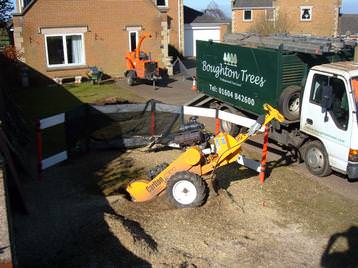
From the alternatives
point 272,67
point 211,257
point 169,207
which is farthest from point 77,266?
point 272,67

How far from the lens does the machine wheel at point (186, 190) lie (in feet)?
27.5

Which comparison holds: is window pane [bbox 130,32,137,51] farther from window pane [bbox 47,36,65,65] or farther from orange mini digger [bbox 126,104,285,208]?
orange mini digger [bbox 126,104,285,208]

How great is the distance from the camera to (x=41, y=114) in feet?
57.9

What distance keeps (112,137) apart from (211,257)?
595cm

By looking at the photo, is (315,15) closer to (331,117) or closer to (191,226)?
(331,117)

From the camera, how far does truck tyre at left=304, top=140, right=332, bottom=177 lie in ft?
33.6

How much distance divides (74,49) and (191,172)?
743 inches

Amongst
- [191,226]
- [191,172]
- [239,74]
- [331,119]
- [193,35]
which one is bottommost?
[191,226]

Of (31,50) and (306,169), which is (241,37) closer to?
(306,169)

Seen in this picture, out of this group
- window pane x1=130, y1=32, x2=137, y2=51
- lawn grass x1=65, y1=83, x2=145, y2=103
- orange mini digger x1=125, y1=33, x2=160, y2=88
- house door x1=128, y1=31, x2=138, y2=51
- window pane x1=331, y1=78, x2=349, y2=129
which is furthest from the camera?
window pane x1=130, y1=32, x2=137, y2=51

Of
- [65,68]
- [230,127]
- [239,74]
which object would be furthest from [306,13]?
[239,74]

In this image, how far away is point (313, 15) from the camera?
50031 millimetres

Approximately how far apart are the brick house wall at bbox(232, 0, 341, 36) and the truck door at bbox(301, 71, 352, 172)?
40804 mm

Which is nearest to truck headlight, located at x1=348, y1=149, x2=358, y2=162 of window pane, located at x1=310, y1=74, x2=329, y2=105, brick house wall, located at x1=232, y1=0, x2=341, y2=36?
window pane, located at x1=310, y1=74, x2=329, y2=105
